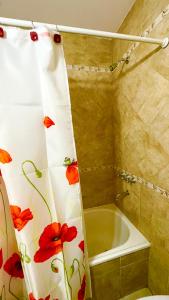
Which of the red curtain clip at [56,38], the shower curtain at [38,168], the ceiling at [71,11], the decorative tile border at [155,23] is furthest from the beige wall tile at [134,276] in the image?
the ceiling at [71,11]

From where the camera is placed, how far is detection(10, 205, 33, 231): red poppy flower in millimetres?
748

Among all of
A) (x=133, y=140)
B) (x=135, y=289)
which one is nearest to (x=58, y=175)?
(x=133, y=140)

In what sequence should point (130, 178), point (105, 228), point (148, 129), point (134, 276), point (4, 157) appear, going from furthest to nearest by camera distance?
1. point (105, 228)
2. point (130, 178)
3. point (134, 276)
4. point (148, 129)
5. point (4, 157)

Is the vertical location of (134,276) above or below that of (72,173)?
below

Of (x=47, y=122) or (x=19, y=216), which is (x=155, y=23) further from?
(x=19, y=216)

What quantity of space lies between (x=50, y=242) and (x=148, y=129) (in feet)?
3.06

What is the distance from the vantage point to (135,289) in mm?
1330

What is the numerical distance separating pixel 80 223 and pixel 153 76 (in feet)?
3.28

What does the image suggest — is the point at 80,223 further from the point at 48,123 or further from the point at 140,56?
the point at 140,56

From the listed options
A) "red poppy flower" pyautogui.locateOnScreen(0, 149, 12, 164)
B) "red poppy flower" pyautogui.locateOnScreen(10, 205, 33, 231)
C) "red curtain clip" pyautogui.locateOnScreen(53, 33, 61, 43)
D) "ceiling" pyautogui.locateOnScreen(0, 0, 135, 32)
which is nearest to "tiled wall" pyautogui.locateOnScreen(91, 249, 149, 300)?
"red poppy flower" pyautogui.locateOnScreen(10, 205, 33, 231)

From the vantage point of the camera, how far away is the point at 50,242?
2.70 ft

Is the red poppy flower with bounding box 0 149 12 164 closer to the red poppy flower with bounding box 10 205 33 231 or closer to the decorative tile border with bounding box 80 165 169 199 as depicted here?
the red poppy flower with bounding box 10 205 33 231

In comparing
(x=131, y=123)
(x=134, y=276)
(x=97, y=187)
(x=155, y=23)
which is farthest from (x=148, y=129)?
(x=134, y=276)

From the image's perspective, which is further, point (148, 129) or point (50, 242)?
point (148, 129)
